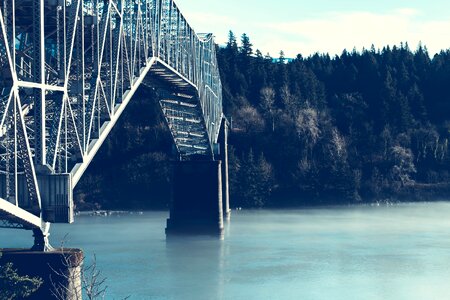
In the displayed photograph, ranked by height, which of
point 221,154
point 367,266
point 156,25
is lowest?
point 367,266

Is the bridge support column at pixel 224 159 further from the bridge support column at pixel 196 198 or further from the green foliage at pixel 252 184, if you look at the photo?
the bridge support column at pixel 196 198

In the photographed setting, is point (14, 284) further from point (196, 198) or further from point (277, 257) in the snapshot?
point (196, 198)

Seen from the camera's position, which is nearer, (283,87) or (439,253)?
(439,253)

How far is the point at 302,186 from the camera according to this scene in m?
122

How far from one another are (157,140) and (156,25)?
69.7 meters

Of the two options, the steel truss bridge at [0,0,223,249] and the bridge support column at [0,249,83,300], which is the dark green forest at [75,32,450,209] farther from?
the bridge support column at [0,249,83,300]

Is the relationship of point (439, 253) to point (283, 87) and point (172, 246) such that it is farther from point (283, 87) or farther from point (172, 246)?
point (283, 87)

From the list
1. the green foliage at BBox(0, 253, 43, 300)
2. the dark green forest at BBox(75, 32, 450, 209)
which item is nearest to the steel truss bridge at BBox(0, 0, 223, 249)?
the green foliage at BBox(0, 253, 43, 300)

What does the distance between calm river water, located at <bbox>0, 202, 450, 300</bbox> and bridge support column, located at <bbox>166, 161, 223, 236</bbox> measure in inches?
92.4

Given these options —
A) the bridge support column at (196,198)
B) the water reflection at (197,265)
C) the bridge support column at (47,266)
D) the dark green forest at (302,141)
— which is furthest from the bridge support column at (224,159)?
the bridge support column at (47,266)

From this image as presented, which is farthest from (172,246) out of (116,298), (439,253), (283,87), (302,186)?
(283,87)

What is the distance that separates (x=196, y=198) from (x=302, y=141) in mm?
48138

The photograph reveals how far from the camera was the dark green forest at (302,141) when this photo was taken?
4717 inches

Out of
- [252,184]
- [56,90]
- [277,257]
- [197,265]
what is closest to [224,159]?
[252,184]
